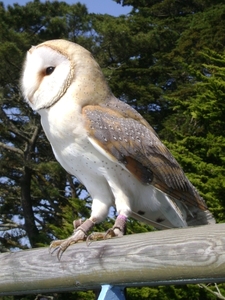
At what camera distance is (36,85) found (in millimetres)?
1984

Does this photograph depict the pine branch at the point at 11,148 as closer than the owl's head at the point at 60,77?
No

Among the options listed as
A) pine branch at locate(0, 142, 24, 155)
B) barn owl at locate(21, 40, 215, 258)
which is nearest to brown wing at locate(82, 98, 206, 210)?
barn owl at locate(21, 40, 215, 258)

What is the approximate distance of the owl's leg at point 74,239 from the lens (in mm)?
1707

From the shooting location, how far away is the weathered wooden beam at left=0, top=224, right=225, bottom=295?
4.30ft

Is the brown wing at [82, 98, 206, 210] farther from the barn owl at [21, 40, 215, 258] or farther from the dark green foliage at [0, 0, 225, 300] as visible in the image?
the dark green foliage at [0, 0, 225, 300]

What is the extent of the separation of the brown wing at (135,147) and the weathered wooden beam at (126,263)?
35 centimetres

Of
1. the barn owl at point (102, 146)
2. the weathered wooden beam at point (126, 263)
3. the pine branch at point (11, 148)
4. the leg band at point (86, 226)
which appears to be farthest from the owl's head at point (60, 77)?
the pine branch at point (11, 148)

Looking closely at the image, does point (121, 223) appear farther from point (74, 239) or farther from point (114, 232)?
point (74, 239)

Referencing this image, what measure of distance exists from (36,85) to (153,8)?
36.8ft

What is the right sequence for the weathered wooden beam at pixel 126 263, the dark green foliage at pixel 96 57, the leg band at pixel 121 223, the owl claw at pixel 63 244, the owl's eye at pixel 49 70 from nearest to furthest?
the weathered wooden beam at pixel 126 263 → the owl claw at pixel 63 244 → the leg band at pixel 121 223 → the owl's eye at pixel 49 70 → the dark green foliage at pixel 96 57

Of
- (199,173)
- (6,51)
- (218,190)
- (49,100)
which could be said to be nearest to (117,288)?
(49,100)

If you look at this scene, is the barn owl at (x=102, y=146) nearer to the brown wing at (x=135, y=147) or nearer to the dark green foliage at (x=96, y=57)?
the brown wing at (x=135, y=147)

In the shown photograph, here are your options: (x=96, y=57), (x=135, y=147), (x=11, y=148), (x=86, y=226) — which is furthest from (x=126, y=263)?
(x=11, y=148)

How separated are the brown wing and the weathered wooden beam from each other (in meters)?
0.35
